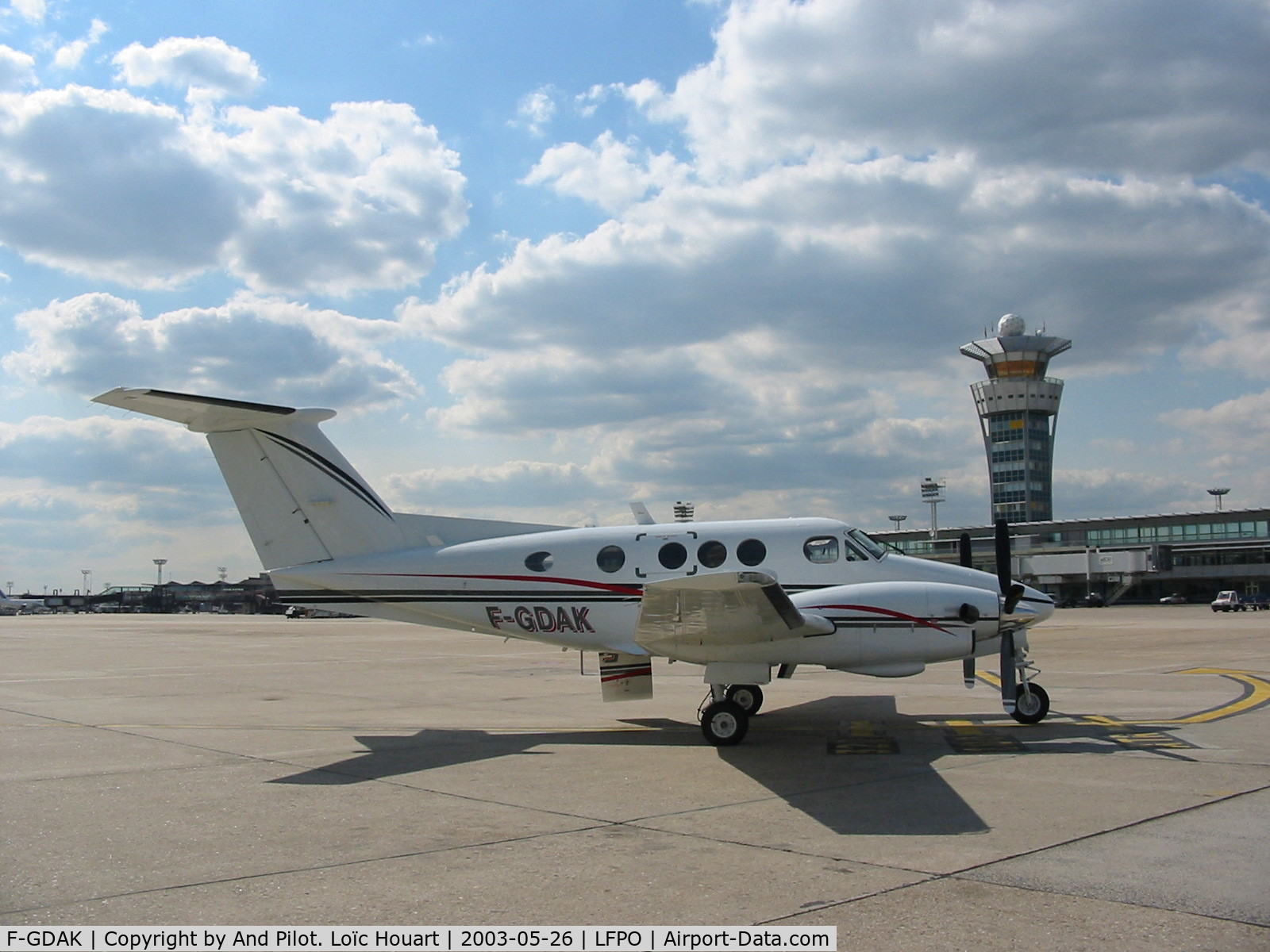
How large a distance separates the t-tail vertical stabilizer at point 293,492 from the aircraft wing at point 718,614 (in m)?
5.04

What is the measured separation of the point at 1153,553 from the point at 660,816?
91.8 metres

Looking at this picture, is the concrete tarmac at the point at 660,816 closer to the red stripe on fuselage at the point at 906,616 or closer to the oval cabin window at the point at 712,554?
the red stripe on fuselage at the point at 906,616

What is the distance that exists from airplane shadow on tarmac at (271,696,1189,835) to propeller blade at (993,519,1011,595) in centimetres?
194

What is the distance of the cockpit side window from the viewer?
13.2m

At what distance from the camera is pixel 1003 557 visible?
1282 centimetres

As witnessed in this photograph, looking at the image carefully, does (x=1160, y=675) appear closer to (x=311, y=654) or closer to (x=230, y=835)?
(x=230, y=835)

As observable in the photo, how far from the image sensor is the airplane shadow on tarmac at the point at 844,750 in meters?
8.03

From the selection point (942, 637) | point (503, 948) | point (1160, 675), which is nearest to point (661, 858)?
point (503, 948)

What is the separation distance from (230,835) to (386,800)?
157 cm

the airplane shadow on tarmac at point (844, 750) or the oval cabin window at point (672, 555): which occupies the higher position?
the oval cabin window at point (672, 555)

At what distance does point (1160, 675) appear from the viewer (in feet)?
65.0
